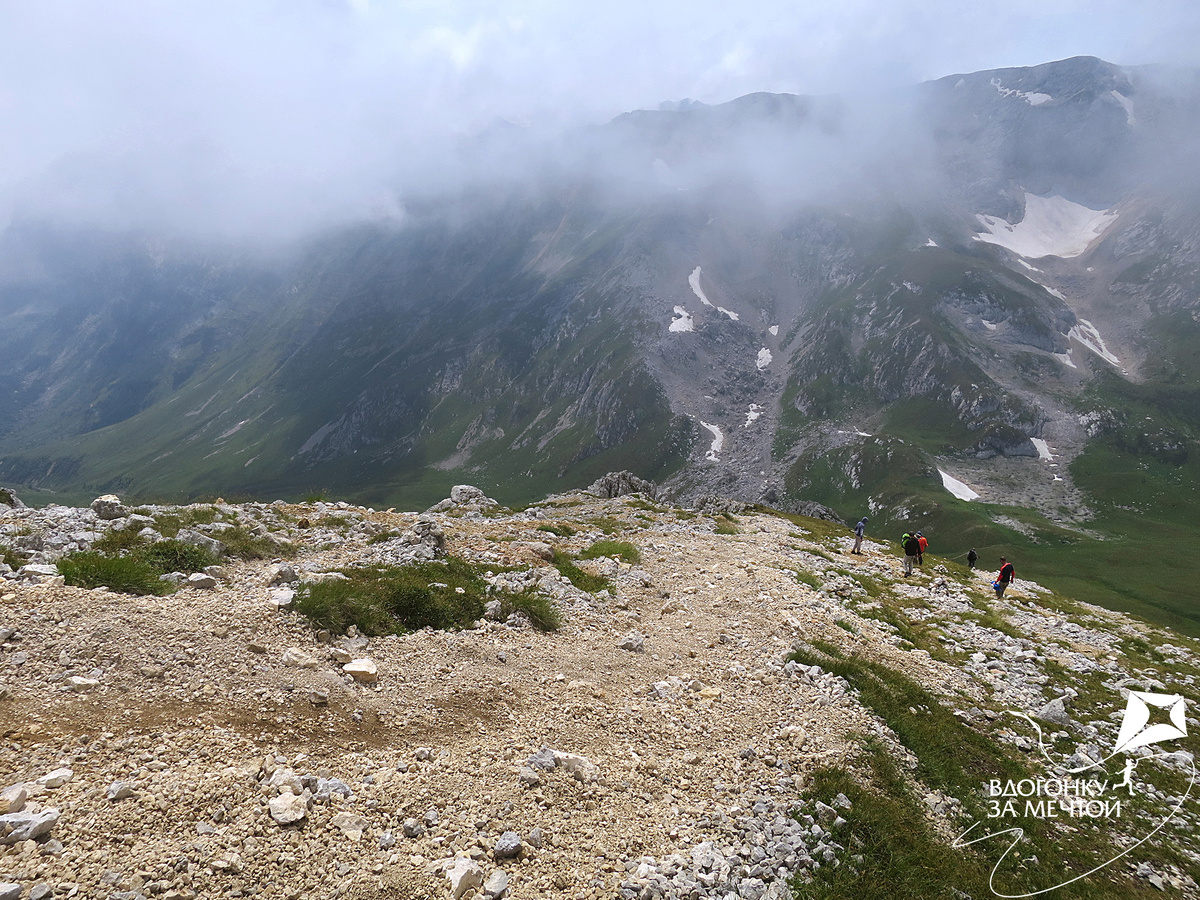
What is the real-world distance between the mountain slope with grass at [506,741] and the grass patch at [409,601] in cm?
7

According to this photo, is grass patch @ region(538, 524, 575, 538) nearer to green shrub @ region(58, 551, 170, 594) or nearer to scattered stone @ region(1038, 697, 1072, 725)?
green shrub @ region(58, 551, 170, 594)

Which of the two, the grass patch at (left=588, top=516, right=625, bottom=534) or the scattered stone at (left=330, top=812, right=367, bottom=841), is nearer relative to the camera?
the scattered stone at (left=330, top=812, right=367, bottom=841)

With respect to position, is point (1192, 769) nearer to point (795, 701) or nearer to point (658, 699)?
point (795, 701)

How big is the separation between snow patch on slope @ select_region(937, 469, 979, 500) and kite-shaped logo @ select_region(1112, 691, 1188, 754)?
183036 millimetres

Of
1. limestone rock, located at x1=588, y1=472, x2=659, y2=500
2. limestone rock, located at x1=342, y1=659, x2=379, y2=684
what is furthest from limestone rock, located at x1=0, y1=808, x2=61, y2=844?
limestone rock, located at x1=588, y1=472, x2=659, y2=500

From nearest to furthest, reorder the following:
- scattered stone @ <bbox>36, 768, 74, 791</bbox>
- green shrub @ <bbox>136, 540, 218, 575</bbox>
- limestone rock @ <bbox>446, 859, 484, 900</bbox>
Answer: scattered stone @ <bbox>36, 768, 74, 791</bbox>
limestone rock @ <bbox>446, 859, 484, 900</bbox>
green shrub @ <bbox>136, 540, 218, 575</bbox>

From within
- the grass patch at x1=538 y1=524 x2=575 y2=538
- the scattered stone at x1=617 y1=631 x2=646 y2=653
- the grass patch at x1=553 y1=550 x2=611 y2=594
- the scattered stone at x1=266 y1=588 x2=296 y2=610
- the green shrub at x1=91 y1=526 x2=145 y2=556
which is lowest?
the grass patch at x1=538 y1=524 x2=575 y2=538

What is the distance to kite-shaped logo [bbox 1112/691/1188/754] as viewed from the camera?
13.8 metres

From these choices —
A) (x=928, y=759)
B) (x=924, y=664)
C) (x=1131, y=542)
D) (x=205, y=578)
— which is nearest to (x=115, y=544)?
(x=205, y=578)

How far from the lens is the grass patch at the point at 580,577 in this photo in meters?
18.8

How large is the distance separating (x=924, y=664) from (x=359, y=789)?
16.4 m

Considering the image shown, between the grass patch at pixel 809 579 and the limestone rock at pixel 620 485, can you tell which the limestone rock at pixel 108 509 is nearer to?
the grass patch at pixel 809 579

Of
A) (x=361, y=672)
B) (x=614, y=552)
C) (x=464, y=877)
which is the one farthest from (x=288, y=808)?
(x=614, y=552)

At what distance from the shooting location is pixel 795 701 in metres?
12.0
